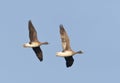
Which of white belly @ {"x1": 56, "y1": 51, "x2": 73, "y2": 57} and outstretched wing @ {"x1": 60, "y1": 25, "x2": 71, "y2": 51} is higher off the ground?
outstretched wing @ {"x1": 60, "y1": 25, "x2": 71, "y2": 51}

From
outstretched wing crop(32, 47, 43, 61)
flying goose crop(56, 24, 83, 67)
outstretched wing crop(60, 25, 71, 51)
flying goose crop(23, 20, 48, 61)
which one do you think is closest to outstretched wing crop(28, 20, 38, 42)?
flying goose crop(23, 20, 48, 61)

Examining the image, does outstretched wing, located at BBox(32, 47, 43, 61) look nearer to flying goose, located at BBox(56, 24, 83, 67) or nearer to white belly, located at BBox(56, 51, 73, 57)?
flying goose, located at BBox(56, 24, 83, 67)

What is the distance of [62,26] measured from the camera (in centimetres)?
10931

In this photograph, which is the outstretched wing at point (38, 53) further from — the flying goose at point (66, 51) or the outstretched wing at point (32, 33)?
the flying goose at point (66, 51)

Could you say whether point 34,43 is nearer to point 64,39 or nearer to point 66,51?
point 66,51

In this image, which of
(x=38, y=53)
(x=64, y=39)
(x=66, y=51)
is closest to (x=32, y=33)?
(x=38, y=53)

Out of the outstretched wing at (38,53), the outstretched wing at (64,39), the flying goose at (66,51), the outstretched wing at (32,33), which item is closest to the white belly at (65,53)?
the flying goose at (66,51)

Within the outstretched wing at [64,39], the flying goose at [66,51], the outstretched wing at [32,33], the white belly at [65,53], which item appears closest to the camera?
the outstretched wing at [64,39]

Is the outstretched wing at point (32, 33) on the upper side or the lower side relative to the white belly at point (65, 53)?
upper

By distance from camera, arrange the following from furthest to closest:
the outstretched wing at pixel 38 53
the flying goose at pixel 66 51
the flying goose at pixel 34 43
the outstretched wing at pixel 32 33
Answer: the outstretched wing at pixel 38 53
the flying goose at pixel 34 43
the outstretched wing at pixel 32 33
the flying goose at pixel 66 51

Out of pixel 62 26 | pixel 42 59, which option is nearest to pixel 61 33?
pixel 62 26

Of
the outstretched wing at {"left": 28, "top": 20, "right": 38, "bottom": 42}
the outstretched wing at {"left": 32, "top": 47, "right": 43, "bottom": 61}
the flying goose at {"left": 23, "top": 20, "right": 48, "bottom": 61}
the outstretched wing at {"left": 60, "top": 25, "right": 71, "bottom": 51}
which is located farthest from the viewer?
the outstretched wing at {"left": 32, "top": 47, "right": 43, "bottom": 61}

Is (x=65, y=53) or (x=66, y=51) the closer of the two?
(x=65, y=53)

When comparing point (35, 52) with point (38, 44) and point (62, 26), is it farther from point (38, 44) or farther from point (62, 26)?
point (62, 26)
